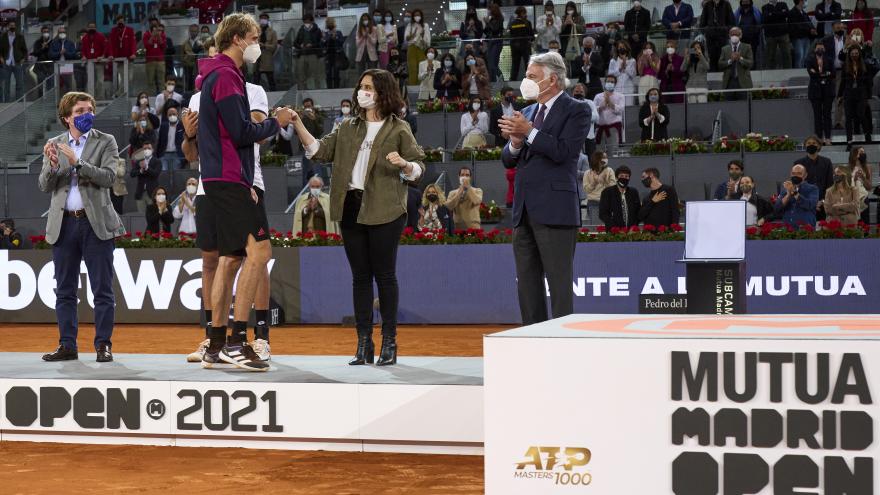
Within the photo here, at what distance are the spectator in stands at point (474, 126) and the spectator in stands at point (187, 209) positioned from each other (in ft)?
14.7

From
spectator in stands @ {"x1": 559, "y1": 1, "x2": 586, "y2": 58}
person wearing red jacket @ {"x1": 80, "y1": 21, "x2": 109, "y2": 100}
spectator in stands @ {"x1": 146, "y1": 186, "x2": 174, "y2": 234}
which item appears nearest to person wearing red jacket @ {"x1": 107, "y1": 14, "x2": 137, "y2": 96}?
person wearing red jacket @ {"x1": 80, "y1": 21, "x2": 109, "y2": 100}

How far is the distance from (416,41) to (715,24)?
5814 millimetres

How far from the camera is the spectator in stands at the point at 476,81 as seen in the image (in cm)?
1944

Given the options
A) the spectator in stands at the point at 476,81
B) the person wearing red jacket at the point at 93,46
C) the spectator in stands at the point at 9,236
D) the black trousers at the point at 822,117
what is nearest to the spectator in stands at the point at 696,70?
the black trousers at the point at 822,117

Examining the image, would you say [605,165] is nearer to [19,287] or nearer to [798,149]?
[798,149]

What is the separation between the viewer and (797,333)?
3.99m

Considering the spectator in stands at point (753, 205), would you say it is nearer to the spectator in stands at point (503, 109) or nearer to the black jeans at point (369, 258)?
the spectator in stands at point (503, 109)

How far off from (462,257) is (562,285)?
7960 millimetres

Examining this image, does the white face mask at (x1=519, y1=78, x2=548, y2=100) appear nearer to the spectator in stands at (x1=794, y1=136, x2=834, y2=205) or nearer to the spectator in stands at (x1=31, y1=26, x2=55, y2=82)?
the spectator in stands at (x1=794, y1=136, x2=834, y2=205)

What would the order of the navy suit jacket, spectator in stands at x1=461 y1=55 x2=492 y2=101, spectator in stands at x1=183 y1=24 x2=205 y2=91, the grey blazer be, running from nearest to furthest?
the navy suit jacket < the grey blazer < spectator in stands at x1=461 y1=55 x2=492 y2=101 < spectator in stands at x1=183 y1=24 x2=205 y2=91

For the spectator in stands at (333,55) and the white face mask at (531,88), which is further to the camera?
the spectator in stands at (333,55)

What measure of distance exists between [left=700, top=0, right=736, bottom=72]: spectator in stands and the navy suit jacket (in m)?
13.5

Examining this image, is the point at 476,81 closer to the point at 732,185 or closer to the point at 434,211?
the point at 434,211

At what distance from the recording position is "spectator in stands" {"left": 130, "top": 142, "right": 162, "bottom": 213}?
1875 cm
